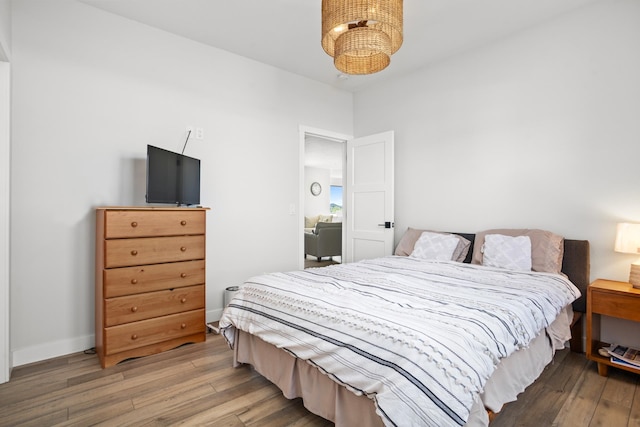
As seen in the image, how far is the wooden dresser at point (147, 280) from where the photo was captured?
2311 millimetres

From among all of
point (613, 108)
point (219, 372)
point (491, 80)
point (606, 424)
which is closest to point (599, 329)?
point (606, 424)

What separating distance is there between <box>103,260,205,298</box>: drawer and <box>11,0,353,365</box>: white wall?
48cm

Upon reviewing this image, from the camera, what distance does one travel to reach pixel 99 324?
2428 millimetres

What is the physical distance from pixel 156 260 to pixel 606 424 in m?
2.92

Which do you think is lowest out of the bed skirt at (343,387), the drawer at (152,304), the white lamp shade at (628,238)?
the bed skirt at (343,387)

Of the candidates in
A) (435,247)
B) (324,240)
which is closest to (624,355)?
(435,247)

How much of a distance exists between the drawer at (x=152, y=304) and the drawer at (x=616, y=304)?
2.90 m

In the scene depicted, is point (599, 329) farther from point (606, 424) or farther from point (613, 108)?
point (613, 108)

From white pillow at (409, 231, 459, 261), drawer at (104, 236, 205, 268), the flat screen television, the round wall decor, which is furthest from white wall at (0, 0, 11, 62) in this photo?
the round wall decor

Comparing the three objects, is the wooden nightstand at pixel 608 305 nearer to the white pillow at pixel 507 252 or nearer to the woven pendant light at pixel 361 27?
the white pillow at pixel 507 252

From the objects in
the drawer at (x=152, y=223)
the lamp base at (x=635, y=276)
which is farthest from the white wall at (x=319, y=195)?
the lamp base at (x=635, y=276)

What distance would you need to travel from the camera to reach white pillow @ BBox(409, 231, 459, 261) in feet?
10.2

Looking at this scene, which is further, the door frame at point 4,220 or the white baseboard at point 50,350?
the white baseboard at point 50,350

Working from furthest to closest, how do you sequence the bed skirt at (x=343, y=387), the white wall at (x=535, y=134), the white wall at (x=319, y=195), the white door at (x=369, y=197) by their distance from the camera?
the white wall at (x=319, y=195), the white door at (x=369, y=197), the white wall at (x=535, y=134), the bed skirt at (x=343, y=387)
